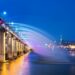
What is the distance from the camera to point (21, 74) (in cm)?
2992

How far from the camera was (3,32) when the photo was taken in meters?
60.0

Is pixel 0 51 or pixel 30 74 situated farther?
pixel 0 51

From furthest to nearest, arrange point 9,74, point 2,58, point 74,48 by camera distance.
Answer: point 74,48, point 2,58, point 9,74

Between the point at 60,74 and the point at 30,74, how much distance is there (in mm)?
2306

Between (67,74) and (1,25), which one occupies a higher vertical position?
(1,25)

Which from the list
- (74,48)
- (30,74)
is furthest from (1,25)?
(74,48)

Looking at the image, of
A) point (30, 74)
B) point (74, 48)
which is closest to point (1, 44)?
point (30, 74)

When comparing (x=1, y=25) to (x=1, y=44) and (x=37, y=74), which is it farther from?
(x=37, y=74)

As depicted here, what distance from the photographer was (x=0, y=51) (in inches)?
2338

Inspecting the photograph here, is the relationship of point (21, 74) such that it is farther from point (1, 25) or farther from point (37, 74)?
point (1, 25)

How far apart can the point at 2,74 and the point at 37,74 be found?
106 inches

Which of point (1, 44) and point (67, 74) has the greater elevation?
point (1, 44)

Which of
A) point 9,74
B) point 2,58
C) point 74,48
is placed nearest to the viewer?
point 9,74

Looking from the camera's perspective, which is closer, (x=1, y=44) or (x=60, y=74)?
(x=60, y=74)
